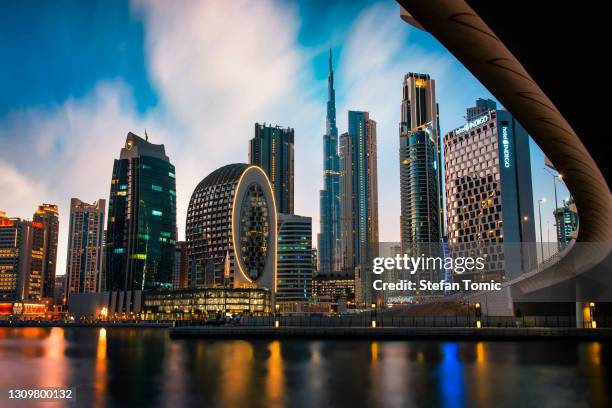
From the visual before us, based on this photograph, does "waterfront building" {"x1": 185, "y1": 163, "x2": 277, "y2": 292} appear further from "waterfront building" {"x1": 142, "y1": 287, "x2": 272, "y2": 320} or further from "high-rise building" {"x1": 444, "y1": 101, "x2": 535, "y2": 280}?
"high-rise building" {"x1": 444, "y1": 101, "x2": 535, "y2": 280}

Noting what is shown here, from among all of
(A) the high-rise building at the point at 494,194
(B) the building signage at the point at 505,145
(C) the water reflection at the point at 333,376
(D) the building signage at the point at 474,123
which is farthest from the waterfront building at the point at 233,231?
(C) the water reflection at the point at 333,376

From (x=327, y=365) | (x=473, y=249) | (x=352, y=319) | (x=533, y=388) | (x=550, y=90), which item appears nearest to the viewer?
(x=550, y=90)

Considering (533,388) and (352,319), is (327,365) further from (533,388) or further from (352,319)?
(352,319)

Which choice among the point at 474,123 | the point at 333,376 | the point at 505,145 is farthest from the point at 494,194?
the point at 333,376

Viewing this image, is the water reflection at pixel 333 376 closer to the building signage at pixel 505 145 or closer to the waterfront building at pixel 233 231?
the building signage at pixel 505 145

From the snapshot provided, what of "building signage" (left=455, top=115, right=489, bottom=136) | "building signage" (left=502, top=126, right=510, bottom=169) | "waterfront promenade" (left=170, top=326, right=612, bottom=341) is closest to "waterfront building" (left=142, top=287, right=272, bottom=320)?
"building signage" (left=455, top=115, right=489, bottom=136)

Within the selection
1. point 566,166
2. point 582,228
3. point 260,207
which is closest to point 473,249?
point 260,207
